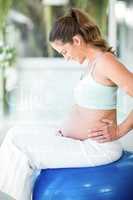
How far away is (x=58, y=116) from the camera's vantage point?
3.08 meters

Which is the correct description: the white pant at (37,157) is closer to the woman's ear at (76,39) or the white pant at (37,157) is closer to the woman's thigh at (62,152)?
the woman's thigh at (62,152)

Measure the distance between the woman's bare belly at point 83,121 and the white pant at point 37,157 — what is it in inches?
2.7

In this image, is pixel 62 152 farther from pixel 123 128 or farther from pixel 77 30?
pixel 77 30

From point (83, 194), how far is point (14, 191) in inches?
11.9

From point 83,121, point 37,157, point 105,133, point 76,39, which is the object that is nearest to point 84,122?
point 83,121

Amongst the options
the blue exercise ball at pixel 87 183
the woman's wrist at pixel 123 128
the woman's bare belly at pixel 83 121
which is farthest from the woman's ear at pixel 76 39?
the blue exercise ball at pixel 87 183

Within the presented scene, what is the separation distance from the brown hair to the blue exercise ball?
0.55 meters

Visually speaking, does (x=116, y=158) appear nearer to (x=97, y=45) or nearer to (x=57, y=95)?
(x=97, y=45)

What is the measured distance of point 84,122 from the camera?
6.42 ft

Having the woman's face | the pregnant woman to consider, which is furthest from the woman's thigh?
the woman's face

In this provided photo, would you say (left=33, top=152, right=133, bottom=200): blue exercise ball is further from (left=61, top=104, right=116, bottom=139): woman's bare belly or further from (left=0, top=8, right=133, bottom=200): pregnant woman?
(left=61, top=104, right=116, bottom=139): woman's bare belly

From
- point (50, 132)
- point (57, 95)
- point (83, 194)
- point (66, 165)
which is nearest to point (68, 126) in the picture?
point (50, 132)

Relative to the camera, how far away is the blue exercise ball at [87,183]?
179cm

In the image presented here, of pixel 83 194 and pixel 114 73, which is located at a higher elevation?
pixel 114 73
